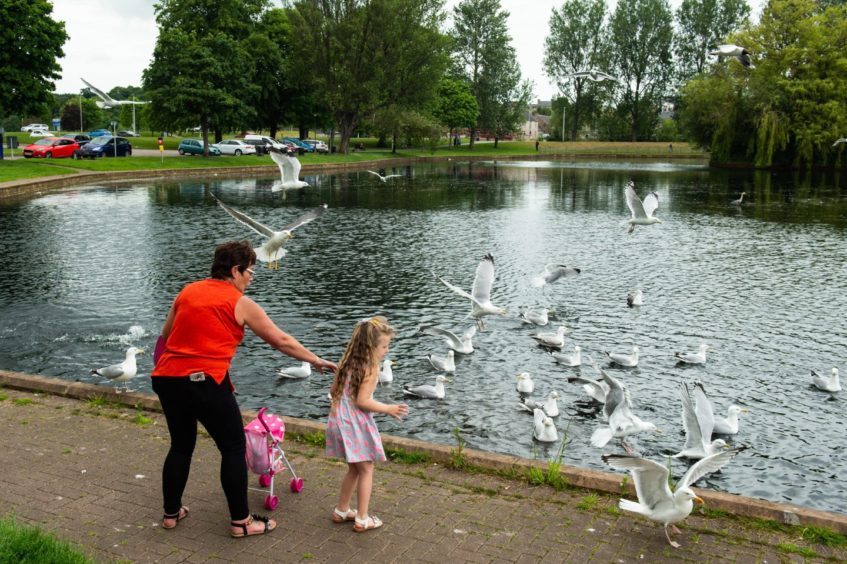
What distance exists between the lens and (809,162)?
69000 mm

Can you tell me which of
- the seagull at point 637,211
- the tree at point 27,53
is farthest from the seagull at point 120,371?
the tree at point 27,53

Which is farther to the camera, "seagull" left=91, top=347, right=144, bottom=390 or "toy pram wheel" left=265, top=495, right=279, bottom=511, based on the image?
"seagull" left=91, top=347, right=144, bottom=390

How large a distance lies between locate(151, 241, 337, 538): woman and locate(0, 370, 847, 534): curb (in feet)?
7.75

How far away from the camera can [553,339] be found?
48.3 ft

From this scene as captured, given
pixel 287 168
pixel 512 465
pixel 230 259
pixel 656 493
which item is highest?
pixel 287 168

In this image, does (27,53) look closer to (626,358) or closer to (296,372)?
(296,372)

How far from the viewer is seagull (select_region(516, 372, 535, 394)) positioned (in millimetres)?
12203

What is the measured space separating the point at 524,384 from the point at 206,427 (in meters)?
7.27

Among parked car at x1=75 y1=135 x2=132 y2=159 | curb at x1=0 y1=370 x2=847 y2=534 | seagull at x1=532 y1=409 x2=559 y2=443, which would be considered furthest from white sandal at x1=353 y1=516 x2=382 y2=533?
parked car at x1=75 y1=135 x2=132 y2=159

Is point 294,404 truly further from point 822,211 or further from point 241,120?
point 241,120

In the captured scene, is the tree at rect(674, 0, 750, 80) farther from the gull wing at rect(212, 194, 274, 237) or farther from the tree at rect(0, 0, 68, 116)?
the gull wing at rect(212, 194, 274, 237)

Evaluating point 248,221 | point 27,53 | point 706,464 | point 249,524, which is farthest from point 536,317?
point 27,53

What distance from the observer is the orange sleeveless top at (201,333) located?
5.53 metres

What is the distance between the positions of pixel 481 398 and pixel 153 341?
655 cm
